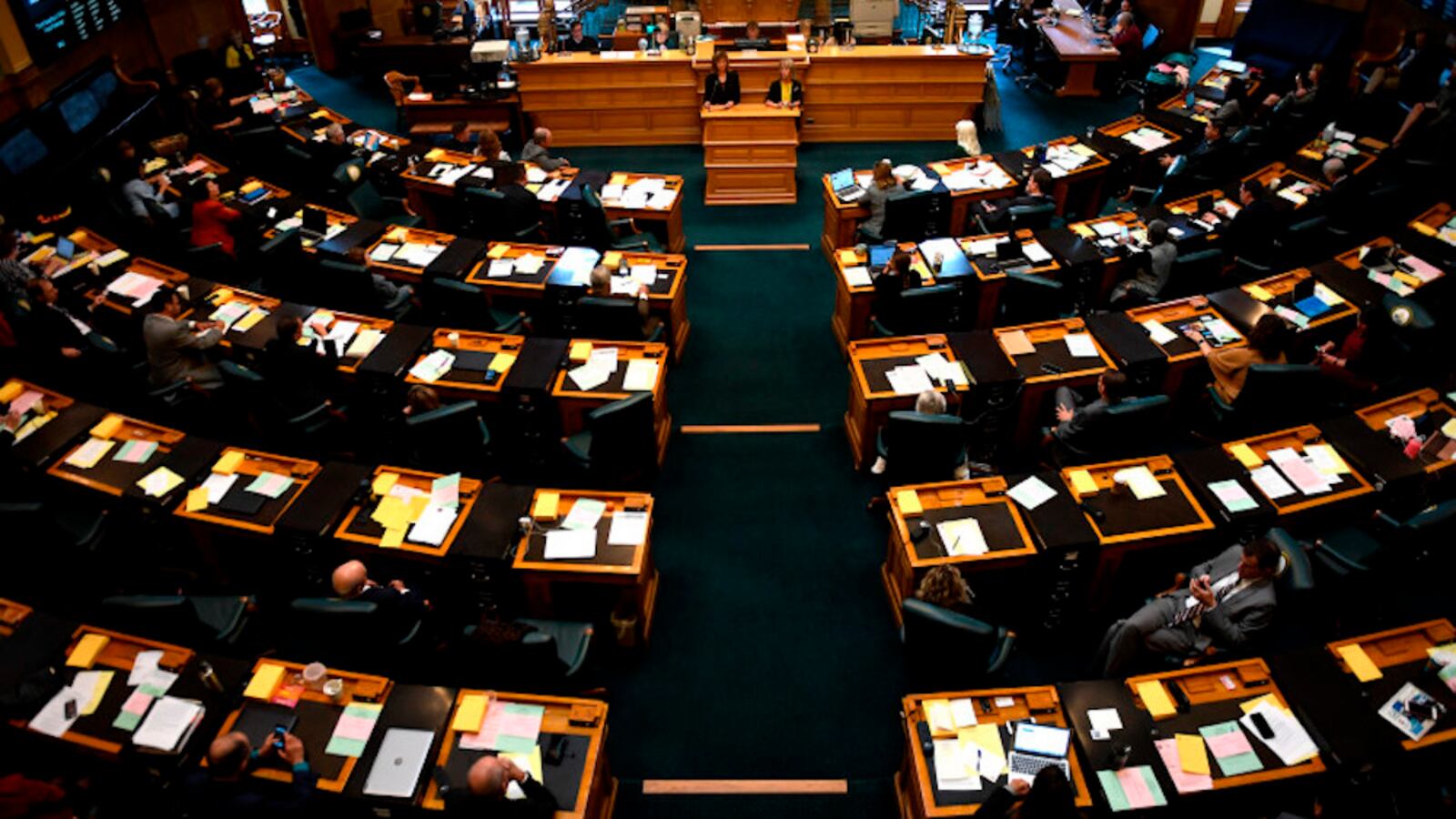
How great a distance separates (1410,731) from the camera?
15.9 ft

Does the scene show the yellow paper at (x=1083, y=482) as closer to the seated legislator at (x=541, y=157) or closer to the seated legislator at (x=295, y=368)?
the seated legislator at (x=295, y=368)

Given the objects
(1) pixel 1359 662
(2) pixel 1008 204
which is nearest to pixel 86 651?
(1) pixel 1359 662

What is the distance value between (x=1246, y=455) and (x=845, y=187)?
543 centimetres

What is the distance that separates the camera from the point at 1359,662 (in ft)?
17.0

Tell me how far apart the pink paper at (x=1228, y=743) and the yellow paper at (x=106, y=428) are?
7786 mm

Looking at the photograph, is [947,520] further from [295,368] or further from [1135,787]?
[295,368]

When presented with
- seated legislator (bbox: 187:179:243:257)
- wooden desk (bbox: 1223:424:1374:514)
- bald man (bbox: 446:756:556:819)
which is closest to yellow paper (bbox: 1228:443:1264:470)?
wooden desk (bbox: 1223:424:1374:514)

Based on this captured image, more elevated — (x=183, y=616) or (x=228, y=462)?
(x=228, y=462)

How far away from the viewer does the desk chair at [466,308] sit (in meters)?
8.21

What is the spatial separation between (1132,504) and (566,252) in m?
5.76

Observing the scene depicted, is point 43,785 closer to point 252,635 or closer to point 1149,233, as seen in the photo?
point 252,635

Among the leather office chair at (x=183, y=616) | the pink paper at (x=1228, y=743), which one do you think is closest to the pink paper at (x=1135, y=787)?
the pink paper at (x=1228, y=743)

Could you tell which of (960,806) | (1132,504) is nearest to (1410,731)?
(1132,504)

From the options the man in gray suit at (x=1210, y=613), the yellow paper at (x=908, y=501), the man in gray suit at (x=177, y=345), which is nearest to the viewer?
the man in gray suit at (x=1210, y=613)
